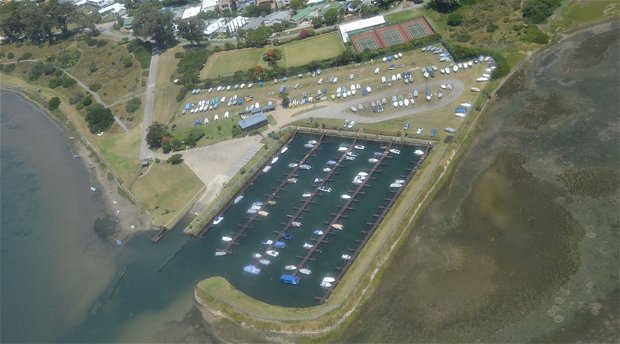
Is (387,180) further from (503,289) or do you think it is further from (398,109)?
(503,289)

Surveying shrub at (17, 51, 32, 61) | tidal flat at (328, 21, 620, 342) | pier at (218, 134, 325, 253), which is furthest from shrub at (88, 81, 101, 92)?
tidal flat at (328, 21, 620, 342)

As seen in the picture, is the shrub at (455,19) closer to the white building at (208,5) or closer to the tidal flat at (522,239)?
the tidal flat at (522,239)

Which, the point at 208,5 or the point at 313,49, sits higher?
the point at 208,5

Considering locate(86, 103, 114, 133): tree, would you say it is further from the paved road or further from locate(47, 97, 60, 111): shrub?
locate(47, 97, 60, 111): shrub

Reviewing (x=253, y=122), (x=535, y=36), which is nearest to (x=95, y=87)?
(x=253, y=122)

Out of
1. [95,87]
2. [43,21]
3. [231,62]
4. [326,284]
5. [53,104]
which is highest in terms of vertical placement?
[43,21]

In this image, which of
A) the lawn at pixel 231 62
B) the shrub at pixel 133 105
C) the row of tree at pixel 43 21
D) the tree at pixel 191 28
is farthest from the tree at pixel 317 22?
the row of tree at pixel 43 21

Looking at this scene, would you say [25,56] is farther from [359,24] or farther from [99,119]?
[359,24]
